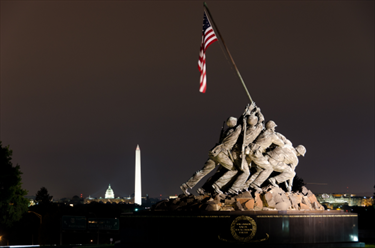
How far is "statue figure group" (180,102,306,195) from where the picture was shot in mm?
22125

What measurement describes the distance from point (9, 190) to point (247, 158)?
19.8m

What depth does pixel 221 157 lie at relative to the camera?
2233 cm

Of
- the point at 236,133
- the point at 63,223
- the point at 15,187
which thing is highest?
the point at 236,133

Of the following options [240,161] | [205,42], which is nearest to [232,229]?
[240,161]

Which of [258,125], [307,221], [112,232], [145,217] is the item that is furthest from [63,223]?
[112,232]

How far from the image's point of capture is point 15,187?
35.8 m

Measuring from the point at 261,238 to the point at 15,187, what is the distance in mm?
22524

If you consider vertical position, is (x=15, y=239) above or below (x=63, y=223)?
below

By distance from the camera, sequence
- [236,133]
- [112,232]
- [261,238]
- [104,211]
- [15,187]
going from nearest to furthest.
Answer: [261,238]
[236,133]
[15,187]
[112,232]
[104,211]

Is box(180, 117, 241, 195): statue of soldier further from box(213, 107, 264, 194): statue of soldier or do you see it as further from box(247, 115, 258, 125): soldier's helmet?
box(247, 115, 258, 125): soldier's helmet

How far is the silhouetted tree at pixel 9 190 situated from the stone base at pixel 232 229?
17821 millimetres

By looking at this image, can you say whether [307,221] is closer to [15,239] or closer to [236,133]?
[236,133]

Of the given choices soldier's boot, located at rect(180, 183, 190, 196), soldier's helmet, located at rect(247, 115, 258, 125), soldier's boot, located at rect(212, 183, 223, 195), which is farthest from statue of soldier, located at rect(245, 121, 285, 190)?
soldier's boot, located at rect(180, 183, 190, 196)

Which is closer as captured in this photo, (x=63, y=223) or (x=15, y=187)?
(x=63, y=223)
